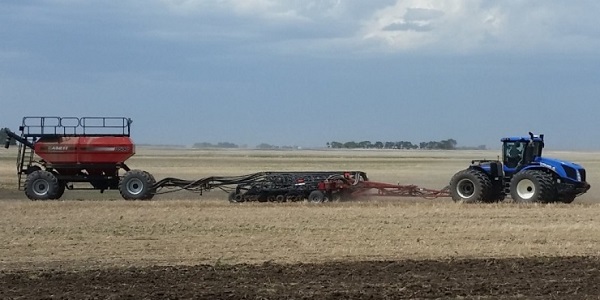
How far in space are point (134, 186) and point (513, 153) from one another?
43.1 ft

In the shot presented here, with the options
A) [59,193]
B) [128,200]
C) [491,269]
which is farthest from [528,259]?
[59,193]

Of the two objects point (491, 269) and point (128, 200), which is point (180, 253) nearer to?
point (491, 269)

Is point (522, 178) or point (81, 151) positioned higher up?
point (81, 151)

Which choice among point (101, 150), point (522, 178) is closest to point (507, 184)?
point (522, 178)

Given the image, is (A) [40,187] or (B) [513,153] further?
(A) [40,187]

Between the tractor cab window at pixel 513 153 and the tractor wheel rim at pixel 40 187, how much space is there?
16.0 metres

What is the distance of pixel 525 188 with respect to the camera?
2680cm

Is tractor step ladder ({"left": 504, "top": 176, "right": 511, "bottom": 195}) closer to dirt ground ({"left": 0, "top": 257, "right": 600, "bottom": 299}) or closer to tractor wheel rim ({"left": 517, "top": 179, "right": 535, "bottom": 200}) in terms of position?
tractor wheel rim ({"left": 517, "top": 179, "right": 535, "bottom": 200})

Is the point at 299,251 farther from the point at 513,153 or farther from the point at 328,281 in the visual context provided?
the point at 513,153

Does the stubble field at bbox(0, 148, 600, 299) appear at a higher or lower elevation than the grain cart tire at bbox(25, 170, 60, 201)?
lower

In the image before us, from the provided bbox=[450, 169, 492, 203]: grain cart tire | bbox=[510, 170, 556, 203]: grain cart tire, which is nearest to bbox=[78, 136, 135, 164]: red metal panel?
bbox=[450, 169, 492, 203]: grain cart tire

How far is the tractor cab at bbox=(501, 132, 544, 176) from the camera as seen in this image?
2762 cm

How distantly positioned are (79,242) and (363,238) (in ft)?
19.5

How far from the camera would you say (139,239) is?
17828mm
